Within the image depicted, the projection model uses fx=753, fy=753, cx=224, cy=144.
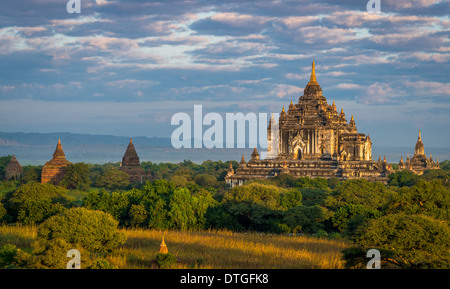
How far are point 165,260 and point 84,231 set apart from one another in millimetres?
5100

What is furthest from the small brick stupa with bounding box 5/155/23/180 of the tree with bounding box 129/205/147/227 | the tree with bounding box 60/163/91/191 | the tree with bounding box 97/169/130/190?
the tree with bounding box 129/205/147/227

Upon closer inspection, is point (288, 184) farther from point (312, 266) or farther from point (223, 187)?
point (312, 266)

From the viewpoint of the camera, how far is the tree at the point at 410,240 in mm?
28859

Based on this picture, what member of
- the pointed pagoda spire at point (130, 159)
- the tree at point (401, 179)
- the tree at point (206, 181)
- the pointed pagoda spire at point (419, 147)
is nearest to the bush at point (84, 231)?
the tree at point (401, 179)

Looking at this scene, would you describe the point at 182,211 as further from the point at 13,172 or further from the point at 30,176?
the point at 13,172

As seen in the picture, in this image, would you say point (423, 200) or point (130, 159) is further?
point (130, 159)

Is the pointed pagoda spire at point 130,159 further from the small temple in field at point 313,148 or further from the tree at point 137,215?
the tree at point 137,215

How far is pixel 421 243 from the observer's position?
29203 mm

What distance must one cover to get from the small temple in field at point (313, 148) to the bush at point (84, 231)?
Result: 2441 inches

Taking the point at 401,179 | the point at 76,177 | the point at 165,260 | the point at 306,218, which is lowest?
the point at 165,260

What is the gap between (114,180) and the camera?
108 metres

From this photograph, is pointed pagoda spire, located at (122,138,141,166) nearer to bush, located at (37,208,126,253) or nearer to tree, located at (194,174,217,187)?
tree, located at (194,174,217,187)

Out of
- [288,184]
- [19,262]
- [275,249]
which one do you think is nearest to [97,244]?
[19,262]

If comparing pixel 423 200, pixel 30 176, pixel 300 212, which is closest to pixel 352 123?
pixel 30 176
